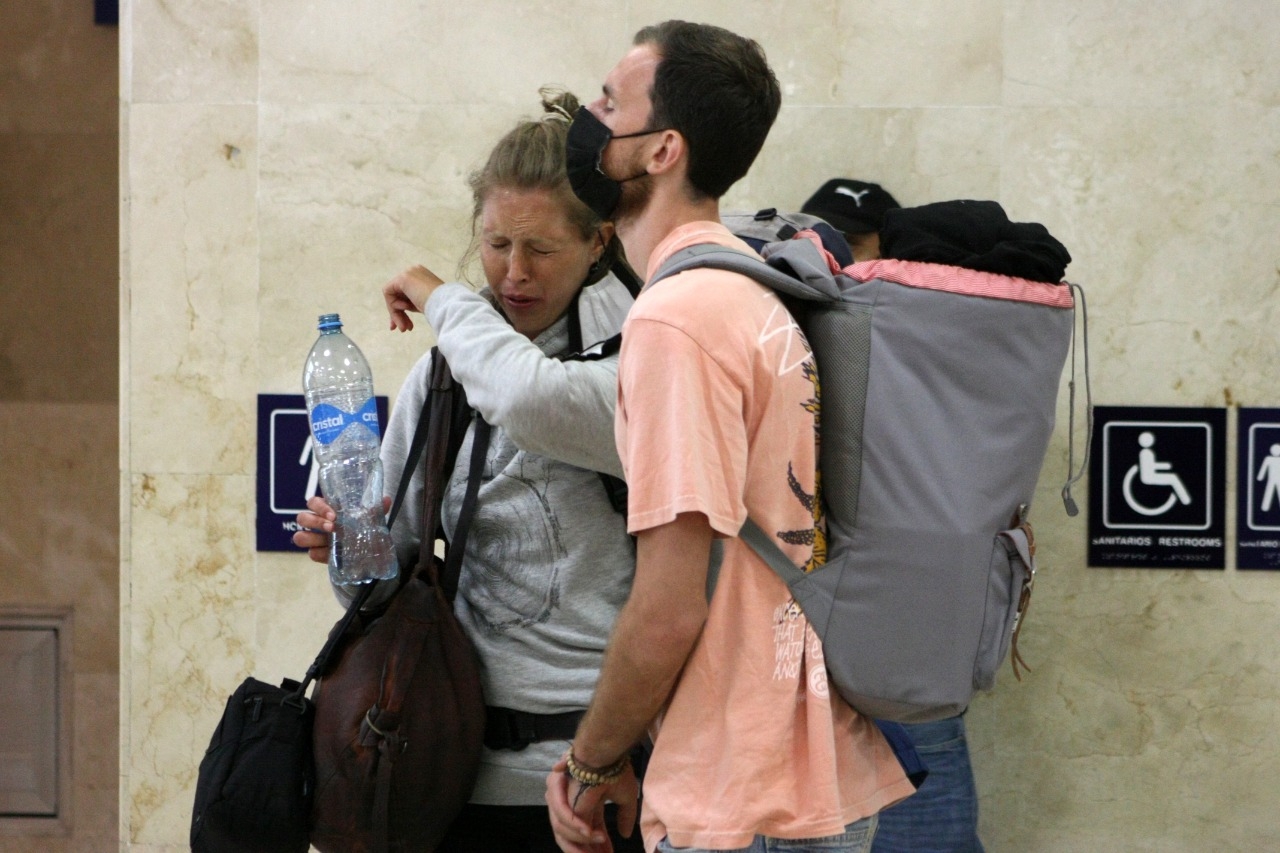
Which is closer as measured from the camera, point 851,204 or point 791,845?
point 791,845

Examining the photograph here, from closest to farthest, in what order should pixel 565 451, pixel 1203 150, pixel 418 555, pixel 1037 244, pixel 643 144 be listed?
pixel 1037 244
pixel 643 144
pixel 565 451
pixel 418 555
pixel 1203 150

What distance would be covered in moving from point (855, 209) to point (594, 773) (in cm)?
177

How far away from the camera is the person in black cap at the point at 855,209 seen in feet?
9.51

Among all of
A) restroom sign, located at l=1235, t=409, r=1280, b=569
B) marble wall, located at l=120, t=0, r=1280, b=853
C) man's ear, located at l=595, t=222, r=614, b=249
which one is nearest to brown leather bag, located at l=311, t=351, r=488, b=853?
man's ear, located at l=595, t=222, r=614, b=249

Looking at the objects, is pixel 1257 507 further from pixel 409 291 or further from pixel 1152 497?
pixel 409 291

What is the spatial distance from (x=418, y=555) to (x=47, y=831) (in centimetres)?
295

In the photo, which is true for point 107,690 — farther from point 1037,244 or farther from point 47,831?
point 1037,244

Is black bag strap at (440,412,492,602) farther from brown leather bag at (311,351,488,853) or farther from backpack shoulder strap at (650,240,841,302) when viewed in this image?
backpack shoulder strap at (650,240,841,302)

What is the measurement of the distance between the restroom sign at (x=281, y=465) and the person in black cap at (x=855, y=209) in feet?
3.95

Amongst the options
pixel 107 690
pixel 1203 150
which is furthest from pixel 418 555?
pixel 107 690

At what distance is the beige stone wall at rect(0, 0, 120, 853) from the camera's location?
4168mm

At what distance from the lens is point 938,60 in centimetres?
304

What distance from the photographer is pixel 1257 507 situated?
304 cm

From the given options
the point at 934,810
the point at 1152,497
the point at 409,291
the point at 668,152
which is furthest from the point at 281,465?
the point at 1152,497
